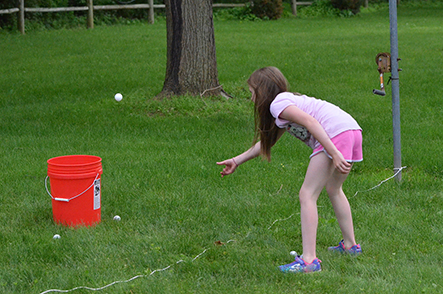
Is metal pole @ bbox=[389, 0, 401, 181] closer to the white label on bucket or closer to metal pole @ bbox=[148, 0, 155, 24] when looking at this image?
the white label on bucket

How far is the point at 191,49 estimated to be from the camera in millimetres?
8594

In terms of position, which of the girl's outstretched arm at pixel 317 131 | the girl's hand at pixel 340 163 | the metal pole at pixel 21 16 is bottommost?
the girl's hand at pixel 340 163

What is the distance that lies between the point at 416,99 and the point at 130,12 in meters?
16.8

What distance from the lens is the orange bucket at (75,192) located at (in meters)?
4.23

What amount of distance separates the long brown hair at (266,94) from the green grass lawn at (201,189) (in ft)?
2.70

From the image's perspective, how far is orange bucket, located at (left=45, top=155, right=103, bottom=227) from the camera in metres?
4.23

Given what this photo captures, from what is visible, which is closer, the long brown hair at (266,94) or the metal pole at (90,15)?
the long brown hair at (266,94)

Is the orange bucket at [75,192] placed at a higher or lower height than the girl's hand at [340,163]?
lower

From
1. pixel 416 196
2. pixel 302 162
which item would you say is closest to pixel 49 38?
pixel 302 162

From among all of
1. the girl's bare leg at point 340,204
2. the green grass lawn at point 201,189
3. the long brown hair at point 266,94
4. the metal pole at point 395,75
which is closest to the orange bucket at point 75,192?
the green grass lawn at point 201,189

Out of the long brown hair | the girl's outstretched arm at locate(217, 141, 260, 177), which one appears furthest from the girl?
the girl's outstretched arm at locate(217, 141, 260, 177)

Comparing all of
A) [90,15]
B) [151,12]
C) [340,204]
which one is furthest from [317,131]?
[151,12]

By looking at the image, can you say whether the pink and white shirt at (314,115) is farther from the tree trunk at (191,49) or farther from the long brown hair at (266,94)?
the tree trunk at (191,49)

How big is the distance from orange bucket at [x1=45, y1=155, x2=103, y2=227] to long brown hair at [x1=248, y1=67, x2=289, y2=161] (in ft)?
4.65
